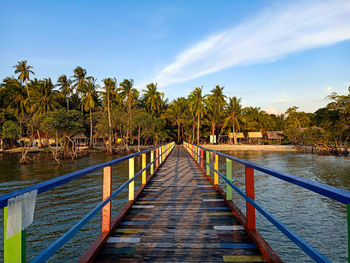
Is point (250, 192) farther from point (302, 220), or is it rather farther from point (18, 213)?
point (302, 220)

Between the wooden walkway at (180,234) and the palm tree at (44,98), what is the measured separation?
48700 millimetres

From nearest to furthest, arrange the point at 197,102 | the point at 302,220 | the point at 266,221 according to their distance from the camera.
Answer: the point at 266,221, the point at 302,220, the point at 197,102

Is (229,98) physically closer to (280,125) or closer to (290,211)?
(280,125)

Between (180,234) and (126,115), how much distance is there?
131ft

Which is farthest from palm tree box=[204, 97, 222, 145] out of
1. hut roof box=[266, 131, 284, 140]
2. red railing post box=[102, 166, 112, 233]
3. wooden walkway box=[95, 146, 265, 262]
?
red railing post box=[102, 166, 112, 233]

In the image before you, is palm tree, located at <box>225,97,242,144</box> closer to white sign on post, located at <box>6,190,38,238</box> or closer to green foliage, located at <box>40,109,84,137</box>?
green foliage, located at <box>40,109,84,137</box>

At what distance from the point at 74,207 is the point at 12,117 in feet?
119

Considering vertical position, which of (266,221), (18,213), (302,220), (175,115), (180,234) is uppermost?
(175,115)

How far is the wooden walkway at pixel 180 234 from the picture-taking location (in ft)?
9.98

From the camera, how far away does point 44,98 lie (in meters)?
47.7

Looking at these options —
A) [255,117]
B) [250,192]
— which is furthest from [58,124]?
[255,117]

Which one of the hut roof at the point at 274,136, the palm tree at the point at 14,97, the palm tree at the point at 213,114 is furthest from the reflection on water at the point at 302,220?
the hut roof at the point at 274,136

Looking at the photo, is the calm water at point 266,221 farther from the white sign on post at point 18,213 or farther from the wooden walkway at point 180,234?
the white sign on post at point 18,213

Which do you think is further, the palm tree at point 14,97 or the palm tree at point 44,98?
the palm tree at point 14,97
